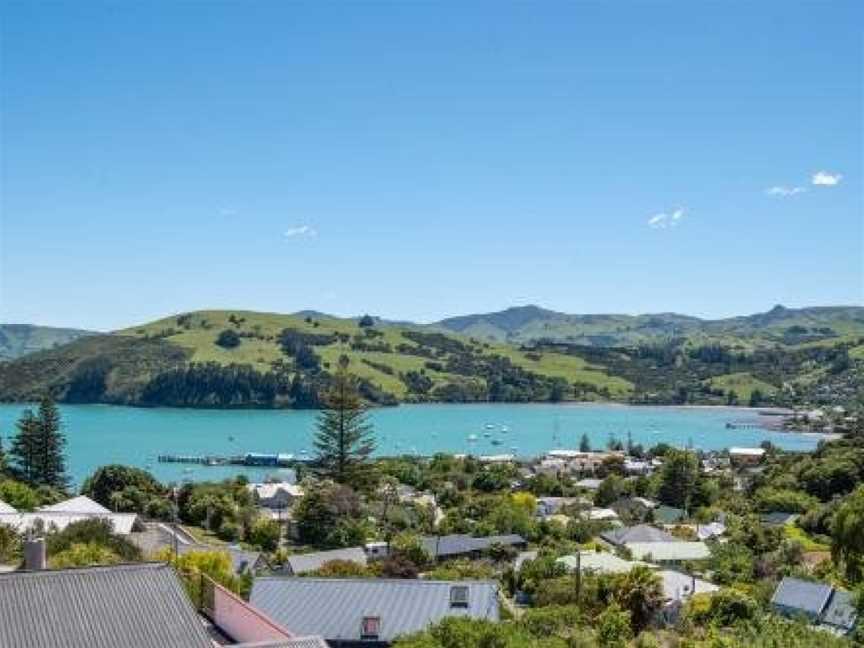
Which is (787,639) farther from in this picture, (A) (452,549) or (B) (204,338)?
(B) (204,338)

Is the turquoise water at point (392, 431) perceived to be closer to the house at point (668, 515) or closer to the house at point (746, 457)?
the house at point (746, 457)

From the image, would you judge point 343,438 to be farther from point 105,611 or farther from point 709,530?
point 105,611

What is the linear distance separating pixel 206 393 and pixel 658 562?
455 ft

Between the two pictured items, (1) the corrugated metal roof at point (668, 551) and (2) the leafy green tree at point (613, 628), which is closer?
(2) the leafy green tree at point (613, 628)

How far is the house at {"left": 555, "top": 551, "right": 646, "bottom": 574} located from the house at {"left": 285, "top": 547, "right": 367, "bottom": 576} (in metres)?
7.38

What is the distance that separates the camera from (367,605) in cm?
2297

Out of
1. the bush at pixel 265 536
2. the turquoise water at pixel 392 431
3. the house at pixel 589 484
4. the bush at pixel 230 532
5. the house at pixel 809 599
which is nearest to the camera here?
the house at pixel 809 599

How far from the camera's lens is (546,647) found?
1897cm

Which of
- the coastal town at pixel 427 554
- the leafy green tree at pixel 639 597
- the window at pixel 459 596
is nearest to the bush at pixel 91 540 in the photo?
the coastal town at pixel 427 554

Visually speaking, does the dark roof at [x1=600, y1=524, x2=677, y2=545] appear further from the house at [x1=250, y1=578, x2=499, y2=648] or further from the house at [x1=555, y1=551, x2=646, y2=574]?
the house at [x1=250, y1=578, x2=499, y2=648]

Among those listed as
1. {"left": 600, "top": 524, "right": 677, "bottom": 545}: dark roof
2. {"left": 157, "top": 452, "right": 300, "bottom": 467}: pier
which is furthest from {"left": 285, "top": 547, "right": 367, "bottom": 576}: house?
{"left": 157, "top": 452, "right": 300, "bottom": 467}: pier

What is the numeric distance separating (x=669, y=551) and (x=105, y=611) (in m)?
35.2

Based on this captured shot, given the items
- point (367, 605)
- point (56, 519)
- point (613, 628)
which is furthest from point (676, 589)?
point (56, 519)

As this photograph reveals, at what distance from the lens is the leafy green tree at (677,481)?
66188 millimetres
